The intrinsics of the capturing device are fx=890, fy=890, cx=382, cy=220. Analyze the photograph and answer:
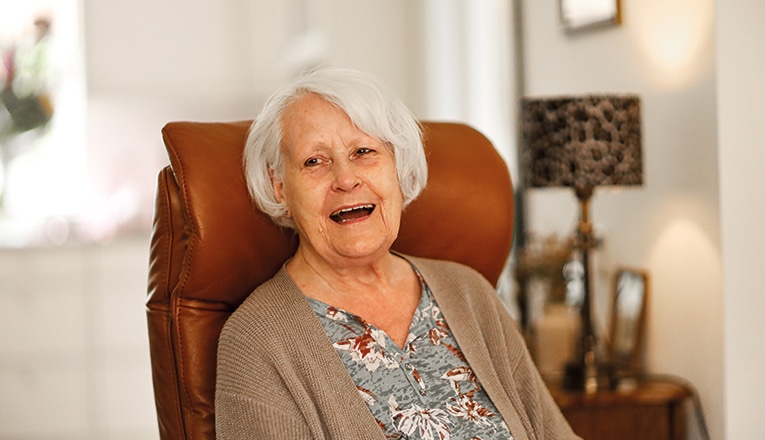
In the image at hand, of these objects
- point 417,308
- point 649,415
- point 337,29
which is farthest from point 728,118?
point 337,29

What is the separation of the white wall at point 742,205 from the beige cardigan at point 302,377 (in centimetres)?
73

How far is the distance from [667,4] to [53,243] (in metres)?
2.78

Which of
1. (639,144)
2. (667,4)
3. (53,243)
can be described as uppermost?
(667,4)

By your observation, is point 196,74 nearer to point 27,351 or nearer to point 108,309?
point 108,309

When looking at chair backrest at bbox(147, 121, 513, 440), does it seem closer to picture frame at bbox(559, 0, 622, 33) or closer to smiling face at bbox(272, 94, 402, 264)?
smiling face at bbox(272, 94, 402, 264)

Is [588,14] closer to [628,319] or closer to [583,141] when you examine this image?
[583,141]

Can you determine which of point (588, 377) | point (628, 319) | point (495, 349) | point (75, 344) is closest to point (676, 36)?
point (628, 319)

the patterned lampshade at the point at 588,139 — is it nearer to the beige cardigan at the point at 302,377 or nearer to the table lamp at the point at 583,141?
the table lamp at the point at 583,141

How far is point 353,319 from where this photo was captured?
1.54 m

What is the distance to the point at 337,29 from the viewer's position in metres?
4.22

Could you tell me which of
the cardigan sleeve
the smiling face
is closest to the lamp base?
the cardigan sleeve

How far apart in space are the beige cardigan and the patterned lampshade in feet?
2.36

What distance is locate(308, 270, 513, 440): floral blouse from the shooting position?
1.47 meters

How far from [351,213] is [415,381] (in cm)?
31
